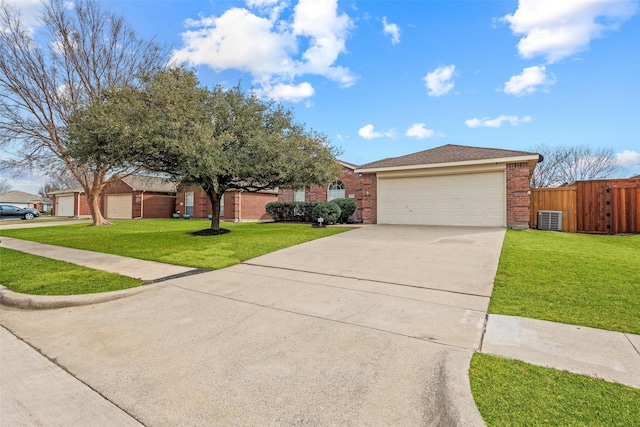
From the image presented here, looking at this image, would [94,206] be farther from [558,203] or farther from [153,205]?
[558,203]

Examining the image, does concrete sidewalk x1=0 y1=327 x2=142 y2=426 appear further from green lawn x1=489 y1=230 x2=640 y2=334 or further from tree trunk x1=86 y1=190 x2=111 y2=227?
tree trunk x1=86 y1=190 x2=111 y2=227


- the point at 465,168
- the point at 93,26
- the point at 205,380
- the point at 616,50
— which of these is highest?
the point at 93,26

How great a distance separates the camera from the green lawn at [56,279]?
5.15 m

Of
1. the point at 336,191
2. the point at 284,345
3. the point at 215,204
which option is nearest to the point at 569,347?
the point at 284,345

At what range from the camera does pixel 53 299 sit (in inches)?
→ 183

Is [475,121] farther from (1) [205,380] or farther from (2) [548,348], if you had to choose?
(1) [205,380]

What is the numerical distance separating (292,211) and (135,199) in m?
17.6

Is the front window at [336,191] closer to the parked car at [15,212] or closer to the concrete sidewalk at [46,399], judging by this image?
the concrete sidewalk at [46,399]

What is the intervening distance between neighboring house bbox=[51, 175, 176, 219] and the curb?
23982mm

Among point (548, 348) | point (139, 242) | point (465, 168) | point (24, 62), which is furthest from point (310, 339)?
point (24, 62)

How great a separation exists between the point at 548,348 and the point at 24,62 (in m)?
24.7

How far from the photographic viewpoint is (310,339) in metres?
3.30

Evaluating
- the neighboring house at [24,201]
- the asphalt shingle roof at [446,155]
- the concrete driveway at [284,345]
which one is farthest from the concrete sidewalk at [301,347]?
the neighboring house at [24,201]

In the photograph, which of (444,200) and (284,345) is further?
(444,200)
